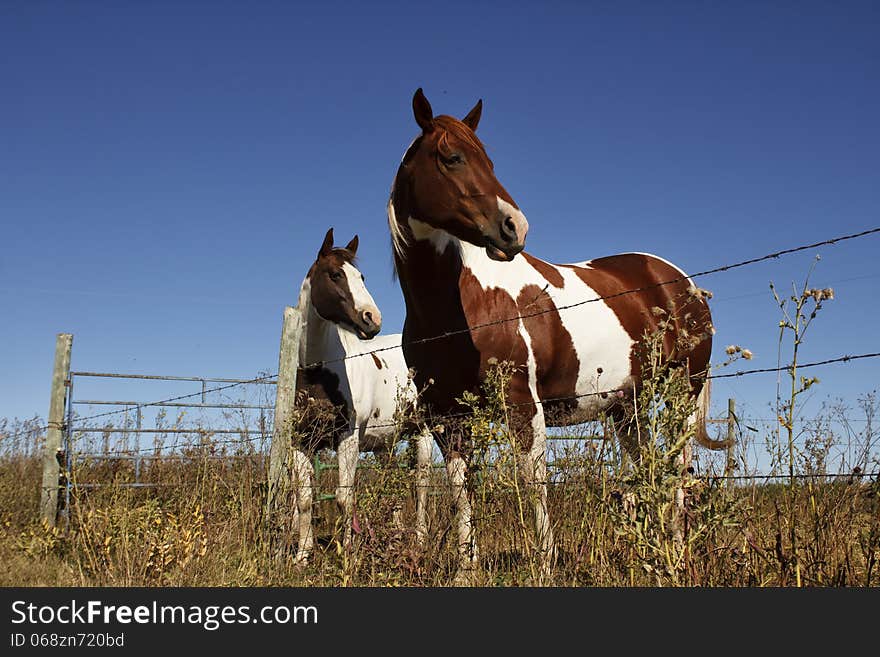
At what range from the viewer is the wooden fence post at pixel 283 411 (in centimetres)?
491

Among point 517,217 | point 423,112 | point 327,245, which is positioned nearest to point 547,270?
point 517,217

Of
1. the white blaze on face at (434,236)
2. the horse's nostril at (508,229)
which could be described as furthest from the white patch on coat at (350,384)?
the horse's nostril at (508,229)

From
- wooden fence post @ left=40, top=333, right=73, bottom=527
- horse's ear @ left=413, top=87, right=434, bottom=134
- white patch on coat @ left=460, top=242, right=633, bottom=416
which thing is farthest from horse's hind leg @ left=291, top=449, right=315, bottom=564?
wooden fence post @ left=40, top=333, right=73, bottom=527

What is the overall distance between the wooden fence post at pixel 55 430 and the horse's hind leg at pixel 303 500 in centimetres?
411

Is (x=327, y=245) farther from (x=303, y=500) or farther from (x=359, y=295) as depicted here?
(x=303, y=500)

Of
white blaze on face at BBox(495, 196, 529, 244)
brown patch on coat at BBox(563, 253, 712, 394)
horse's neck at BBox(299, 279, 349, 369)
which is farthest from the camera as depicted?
horse's neck at BBox(299, 279, 349, 369)

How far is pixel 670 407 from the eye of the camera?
2.77m

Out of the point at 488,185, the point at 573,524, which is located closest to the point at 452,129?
the point at 488,185

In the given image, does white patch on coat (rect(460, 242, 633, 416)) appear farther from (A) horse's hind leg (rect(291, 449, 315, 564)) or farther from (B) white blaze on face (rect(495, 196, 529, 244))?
(A) horse's hind leg (rect(291, 449, 315, 564))

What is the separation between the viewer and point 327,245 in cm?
701

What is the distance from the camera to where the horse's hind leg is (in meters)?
4.98

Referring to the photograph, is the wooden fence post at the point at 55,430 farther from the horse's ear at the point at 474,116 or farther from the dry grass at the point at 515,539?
the horse's ear at the point at 474,116

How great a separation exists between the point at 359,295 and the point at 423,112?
237cm

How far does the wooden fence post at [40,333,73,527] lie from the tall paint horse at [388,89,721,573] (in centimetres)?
574
